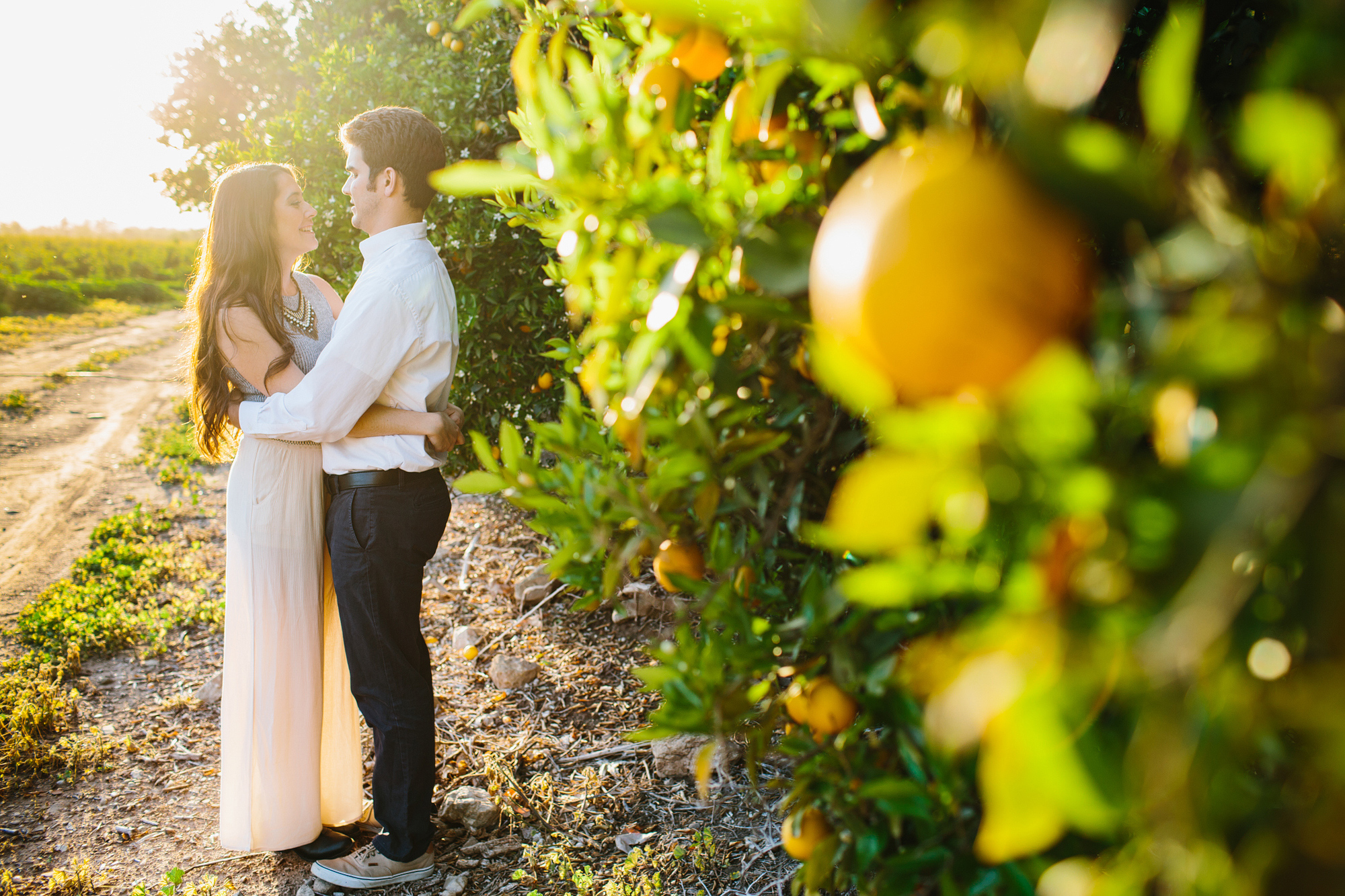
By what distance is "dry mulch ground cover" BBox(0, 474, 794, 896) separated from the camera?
91.2 inches

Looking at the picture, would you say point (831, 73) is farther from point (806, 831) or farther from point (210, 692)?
point (210, 692)

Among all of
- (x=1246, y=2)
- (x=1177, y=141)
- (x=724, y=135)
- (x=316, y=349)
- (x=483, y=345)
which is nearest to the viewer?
(x=1177, y=141)

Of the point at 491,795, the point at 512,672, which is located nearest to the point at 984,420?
the point at 491,795

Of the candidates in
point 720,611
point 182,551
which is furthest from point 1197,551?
point 182,551

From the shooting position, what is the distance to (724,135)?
2.31ft

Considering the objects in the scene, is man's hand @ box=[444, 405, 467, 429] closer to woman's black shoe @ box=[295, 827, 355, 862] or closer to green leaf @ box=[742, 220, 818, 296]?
woman's black shoe @ box=[295, 827, 355, 862]

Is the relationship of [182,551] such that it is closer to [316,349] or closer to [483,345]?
[483,345]

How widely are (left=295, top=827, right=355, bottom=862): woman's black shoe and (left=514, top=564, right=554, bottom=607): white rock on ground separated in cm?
164

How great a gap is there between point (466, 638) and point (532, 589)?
1.48ft

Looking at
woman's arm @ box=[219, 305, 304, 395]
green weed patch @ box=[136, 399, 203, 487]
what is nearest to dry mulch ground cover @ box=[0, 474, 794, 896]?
woman's arm @ box=[219, 305, 304, 395]

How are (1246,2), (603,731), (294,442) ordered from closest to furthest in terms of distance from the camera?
(1246,2), (294,442), (603,731)

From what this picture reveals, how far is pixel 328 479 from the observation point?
2.34 metres

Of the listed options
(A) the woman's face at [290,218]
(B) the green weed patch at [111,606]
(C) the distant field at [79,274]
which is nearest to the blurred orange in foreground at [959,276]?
(A) the woman's face at [290,218]

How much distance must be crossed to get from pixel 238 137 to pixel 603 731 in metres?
11.3
